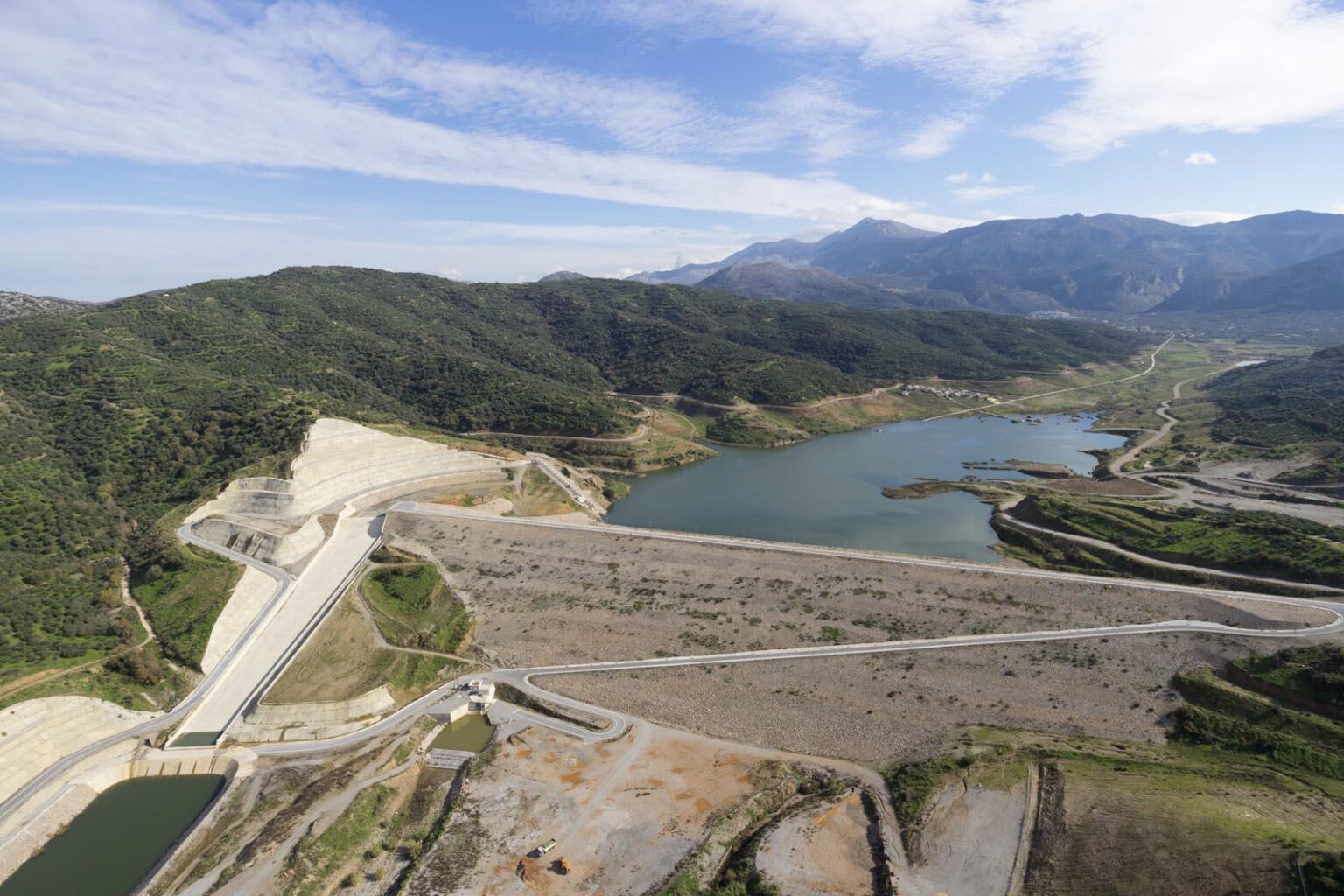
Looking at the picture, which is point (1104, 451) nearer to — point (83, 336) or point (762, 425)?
point (762, 425)

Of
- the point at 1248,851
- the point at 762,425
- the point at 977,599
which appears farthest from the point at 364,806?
the point at 762,425

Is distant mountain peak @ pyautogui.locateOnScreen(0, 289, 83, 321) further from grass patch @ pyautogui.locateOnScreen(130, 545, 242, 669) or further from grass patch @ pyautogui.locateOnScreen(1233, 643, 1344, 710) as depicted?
grass patch @ pyautogui.locateOnScreen(1233, 643, 1344, 710)

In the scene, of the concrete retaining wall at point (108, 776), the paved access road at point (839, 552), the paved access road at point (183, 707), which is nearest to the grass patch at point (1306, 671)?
the paved access road at point (839, 552)

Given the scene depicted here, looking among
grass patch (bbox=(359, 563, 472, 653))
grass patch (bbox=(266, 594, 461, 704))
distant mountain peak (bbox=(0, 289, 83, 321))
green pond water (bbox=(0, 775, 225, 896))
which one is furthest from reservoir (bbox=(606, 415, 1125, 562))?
distant mountain peak (bbox=(0, 289, 83, 321))

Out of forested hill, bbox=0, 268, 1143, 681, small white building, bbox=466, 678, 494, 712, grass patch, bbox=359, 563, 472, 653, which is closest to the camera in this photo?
small white building, bbox=466, 678, 494, 712

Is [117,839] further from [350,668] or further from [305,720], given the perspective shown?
[350,668]

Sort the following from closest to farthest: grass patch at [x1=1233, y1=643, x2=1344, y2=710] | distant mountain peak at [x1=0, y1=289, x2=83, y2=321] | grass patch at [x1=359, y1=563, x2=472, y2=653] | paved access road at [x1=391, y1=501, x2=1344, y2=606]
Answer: grass patch at [x1=1233, y1=643, x2=1344, y2=710], grass patch at [x1=359, y1=563, x2=472, y2=653], paved access road at [x1=391, y1=501, x2=1344, y2=606], distant mountain peak at [x1=0, y1=289, x2=83, y2=321]
